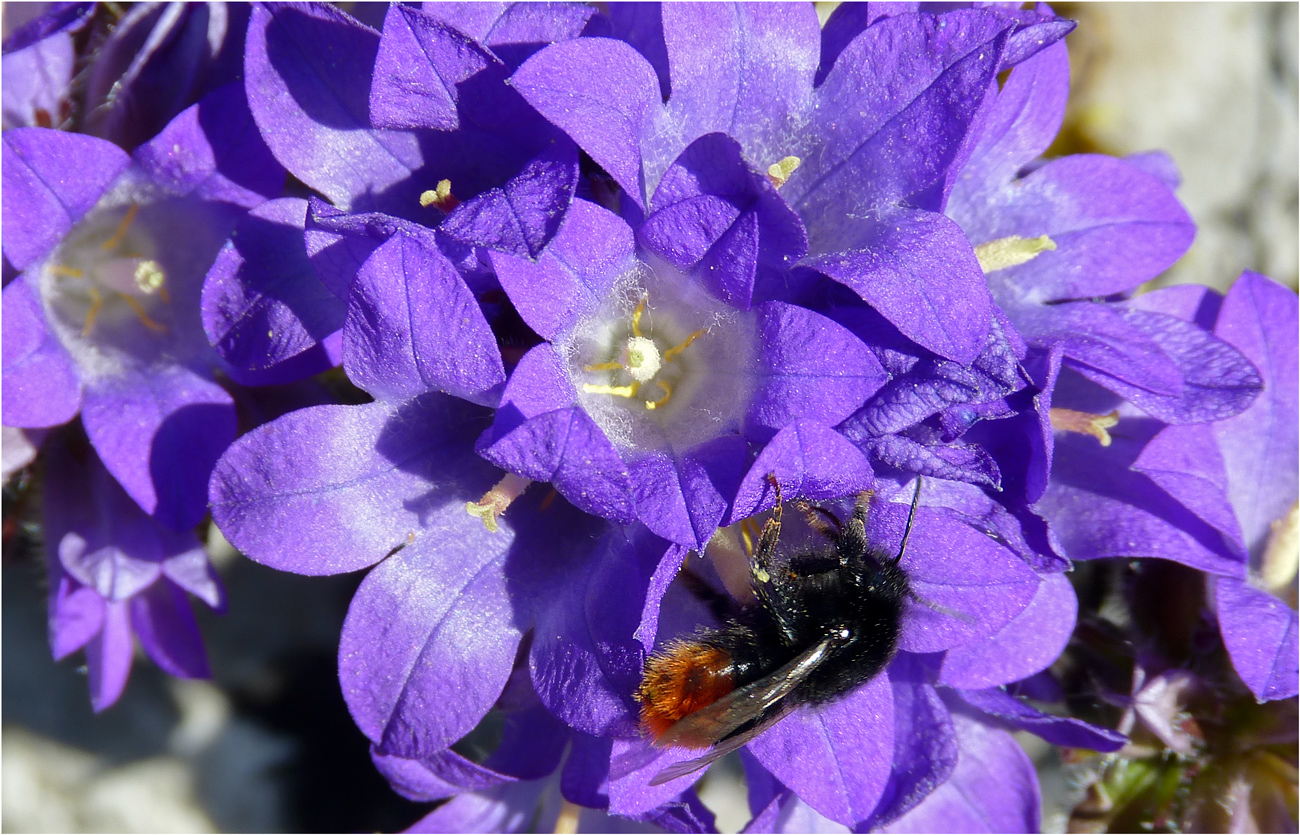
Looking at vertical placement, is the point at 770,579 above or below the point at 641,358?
below

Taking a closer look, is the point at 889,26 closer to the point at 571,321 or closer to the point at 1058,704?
the point at 571,321

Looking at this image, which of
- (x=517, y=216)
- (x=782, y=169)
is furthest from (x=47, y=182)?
(x=782, y=169)

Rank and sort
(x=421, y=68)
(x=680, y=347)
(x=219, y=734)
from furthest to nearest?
(x=219, y=734), (x=680, y=347), (x=421, y=68)

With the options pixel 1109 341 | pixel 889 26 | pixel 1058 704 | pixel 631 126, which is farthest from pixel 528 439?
pixel 1058 704

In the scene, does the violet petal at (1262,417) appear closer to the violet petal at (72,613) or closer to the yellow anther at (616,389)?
the yellow anther at (616,389)

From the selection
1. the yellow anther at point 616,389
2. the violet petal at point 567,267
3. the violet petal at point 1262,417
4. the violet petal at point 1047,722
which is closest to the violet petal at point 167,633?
the yellow anther at point 616,389

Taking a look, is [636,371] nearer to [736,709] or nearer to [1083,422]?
[736,709]

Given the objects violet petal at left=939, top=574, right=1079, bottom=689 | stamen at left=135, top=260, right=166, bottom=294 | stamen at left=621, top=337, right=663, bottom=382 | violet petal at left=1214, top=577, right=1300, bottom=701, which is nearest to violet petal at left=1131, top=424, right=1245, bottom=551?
violet petal at left=1214, top=577, right=1300, bottom=701
